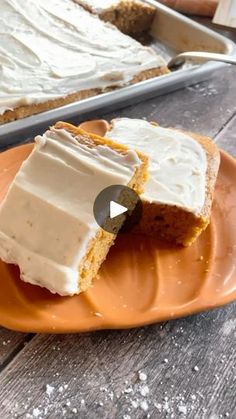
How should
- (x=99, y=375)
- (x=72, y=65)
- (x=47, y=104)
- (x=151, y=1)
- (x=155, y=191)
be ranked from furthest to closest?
(x=151, y=1) < (x=72, y=65) < (x=47, y=104) < (x=155, y=191) < (x=99, y=375)

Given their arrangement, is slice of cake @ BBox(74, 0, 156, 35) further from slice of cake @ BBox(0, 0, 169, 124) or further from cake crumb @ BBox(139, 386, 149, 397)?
cake crumb @ BBox(139, 386, 149, 397)

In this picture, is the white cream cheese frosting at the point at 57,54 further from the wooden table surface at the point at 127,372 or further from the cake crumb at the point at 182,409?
the cake crumb at the point at 182,409

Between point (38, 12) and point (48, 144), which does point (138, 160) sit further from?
point (38, 12)

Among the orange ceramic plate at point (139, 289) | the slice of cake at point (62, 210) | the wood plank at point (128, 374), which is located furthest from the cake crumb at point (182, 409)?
the slice of cake at point (62, 210)

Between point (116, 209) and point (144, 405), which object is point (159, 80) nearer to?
point (116, 209)

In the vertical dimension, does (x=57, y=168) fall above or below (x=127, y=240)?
above

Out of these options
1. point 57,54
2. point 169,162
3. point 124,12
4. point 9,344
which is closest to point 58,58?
point 57,54

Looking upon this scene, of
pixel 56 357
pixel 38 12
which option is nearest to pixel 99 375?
pixel 56 357
